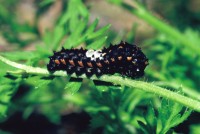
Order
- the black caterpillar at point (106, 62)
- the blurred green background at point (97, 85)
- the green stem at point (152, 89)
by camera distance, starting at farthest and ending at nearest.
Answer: the blurred green background at point (97, 85) < the black caterpillar at point (106, 62) < the green stem at point (152, 89)

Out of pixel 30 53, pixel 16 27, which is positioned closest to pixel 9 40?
pixel 16 27

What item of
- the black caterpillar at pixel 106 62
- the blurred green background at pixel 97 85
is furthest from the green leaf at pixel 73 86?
the black caterpillar at pixel 106 62

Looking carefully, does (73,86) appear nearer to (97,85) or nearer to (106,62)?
(97,85)

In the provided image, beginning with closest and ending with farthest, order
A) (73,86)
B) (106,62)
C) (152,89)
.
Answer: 1. (152,89)
2. (73,86)
3. (106,62)

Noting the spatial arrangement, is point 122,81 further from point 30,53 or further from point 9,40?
point 9,40

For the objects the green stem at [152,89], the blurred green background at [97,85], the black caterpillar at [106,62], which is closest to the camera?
the green stem at [152,89]

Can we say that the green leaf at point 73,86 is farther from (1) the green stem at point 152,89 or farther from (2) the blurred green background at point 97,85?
(1) the green stem at point 152,89

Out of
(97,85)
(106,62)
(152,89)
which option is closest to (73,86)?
(97,85)

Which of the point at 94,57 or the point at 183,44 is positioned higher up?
the point at 183,44

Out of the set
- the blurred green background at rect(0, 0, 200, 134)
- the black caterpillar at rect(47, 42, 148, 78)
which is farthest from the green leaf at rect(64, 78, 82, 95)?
the black caterpillar at rect(47, 42, 148, 78)
